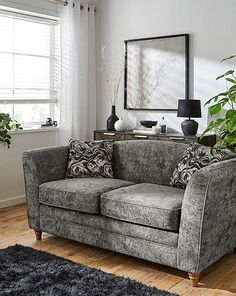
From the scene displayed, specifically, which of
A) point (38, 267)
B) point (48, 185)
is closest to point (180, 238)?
point (38, 267)

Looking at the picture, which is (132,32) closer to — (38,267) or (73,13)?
(73,13)

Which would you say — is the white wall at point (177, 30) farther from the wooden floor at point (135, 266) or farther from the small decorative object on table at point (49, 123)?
the wooden floor at point (135, 266)

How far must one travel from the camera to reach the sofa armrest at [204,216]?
276cm

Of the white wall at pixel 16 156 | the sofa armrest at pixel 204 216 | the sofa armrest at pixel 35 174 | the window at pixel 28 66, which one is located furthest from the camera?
the window at pixel 28 66

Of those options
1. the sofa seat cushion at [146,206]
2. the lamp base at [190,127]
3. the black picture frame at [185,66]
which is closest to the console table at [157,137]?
the lamp base at [190,127]

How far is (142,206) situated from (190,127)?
1.86 metres

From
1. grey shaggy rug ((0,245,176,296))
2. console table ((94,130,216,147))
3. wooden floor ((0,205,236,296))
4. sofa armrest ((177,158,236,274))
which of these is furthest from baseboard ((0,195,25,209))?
sofa armrest ((177,158,236,274))

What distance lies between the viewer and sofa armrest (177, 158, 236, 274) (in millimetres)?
2762

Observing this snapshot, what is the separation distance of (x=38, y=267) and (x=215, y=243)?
48.8 inches

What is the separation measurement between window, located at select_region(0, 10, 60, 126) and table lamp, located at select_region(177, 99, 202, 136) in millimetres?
1736

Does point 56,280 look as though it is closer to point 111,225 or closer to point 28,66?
→ point 111,225

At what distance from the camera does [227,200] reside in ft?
9.85

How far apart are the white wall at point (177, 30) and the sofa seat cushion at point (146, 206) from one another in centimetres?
191

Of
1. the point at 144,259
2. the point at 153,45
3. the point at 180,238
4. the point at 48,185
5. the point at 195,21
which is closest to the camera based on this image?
the point at 180,238
